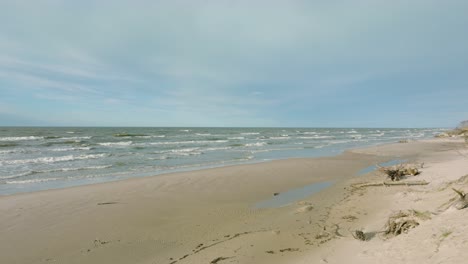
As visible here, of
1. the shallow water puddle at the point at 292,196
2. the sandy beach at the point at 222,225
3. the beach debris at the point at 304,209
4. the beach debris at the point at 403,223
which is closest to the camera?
the sandy beach at the point at 222,225

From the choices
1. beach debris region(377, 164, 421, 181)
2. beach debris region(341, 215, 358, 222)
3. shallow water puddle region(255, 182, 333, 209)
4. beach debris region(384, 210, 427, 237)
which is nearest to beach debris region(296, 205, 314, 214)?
shallow water puddle region(255, 182, 333, 209)

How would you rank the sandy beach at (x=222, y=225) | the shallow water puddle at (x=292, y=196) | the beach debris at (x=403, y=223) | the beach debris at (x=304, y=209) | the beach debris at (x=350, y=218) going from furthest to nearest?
the shallow water puddle at (x=292, y=196) → the beach debris at (x=304, y=209) → the beach debris at (x=350, y=218) → the beach debris at (x=403, y=223) → the sandy beach at (x=222, y=225)

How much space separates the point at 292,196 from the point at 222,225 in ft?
11.6

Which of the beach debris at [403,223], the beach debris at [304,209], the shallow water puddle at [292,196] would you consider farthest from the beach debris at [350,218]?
the shallow water puddle at [292,196]

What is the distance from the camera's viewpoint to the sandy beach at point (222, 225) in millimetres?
4180

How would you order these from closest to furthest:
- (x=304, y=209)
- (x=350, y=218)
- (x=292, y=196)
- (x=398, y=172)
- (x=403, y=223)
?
(x=403, y=223) → (x=350, y=218) → (x=304, y=209) → (x=292, y=196) → (x=398, y=172)

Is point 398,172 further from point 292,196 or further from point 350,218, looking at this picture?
point 350,218

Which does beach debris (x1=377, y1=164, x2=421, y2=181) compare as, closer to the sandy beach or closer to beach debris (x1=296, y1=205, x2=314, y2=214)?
the sandy beach

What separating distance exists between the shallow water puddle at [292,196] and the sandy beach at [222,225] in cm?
22

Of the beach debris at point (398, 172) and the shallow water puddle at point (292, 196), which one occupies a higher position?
the beach debris at point (398, 172)

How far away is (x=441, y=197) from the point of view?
235 inches

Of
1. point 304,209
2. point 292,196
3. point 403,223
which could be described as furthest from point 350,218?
point 292,196

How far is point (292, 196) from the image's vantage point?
9055 mm

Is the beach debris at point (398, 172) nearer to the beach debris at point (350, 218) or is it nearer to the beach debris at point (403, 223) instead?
the beach debris at point (350, 218)
